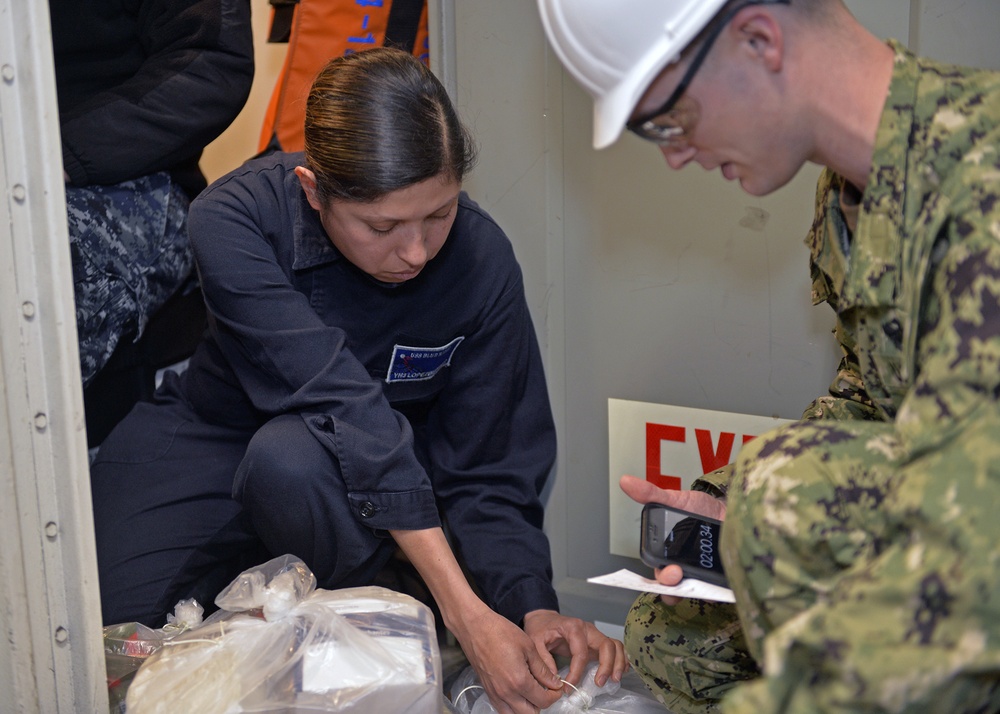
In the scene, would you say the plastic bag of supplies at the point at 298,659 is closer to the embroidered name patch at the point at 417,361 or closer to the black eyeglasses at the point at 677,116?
the embroidered name patch at the point at 417,361

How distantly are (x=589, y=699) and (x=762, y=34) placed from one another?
84 centimetres

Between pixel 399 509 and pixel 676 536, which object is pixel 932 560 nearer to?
pixel 676 536

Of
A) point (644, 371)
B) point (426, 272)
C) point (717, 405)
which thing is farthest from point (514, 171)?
point (717, 405)

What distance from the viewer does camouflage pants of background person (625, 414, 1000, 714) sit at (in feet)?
2.30

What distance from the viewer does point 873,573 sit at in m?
0.74

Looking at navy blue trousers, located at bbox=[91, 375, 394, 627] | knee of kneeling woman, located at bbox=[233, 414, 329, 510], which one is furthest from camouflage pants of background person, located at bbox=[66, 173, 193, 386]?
knee of kneeling woman, located at bbox=[233, 414, 329, 510]

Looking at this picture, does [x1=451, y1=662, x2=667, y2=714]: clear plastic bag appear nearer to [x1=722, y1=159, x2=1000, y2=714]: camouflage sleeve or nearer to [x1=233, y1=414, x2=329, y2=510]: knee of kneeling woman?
[x1=233, y1=414, x2=329, y2=510]: knee of kneeling woman

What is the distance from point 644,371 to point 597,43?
30.6 inches

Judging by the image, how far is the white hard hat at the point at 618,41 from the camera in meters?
0.90

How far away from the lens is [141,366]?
1.92 meters

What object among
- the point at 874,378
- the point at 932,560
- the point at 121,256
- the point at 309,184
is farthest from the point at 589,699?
the point at 121,256

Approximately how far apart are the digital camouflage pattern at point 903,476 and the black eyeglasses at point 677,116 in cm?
16

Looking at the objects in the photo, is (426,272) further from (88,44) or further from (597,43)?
(88,44)

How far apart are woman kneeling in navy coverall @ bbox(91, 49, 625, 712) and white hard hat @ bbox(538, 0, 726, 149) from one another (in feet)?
1.23
